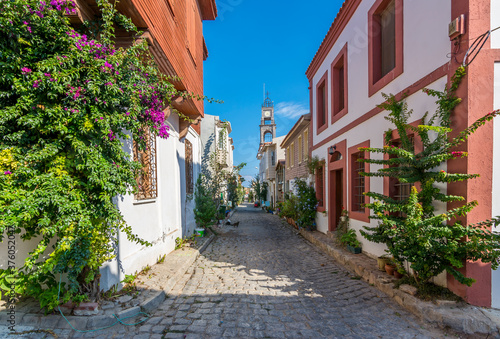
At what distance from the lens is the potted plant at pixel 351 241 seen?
6.21 meters

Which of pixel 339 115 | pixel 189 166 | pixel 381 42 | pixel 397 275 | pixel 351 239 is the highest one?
pixel 381 42

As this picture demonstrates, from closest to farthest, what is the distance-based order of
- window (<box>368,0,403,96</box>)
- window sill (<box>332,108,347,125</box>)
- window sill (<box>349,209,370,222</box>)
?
window (<box>368,0,403,96</box>) → window sill (<box>349,209,370,222</box>) → window sill (<box>332,108,347,125</box>)

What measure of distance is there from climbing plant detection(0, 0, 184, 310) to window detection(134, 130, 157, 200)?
1859 millimetres

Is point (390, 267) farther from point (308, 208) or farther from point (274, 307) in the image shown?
point (308, 208)

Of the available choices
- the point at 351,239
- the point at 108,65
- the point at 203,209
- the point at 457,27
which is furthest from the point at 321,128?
the point at 108,65

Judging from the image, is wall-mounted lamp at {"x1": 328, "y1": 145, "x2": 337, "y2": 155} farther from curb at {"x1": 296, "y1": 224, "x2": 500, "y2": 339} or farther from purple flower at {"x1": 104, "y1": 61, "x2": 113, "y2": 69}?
purple flower at {"x1": 104, "y1": 61, "x2": 113, "y2": 69}

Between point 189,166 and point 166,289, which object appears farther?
point 189,166

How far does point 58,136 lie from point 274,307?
374cm

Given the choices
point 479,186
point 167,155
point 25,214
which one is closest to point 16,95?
point 25,214

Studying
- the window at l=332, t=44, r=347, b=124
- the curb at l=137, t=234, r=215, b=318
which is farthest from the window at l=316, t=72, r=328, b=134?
the curb at l=137, t=234, r=215, b=318

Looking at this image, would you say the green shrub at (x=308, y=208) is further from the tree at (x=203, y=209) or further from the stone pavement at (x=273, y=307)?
the stone pavement at (x=273, y=307)

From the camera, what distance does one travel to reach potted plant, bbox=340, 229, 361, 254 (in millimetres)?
6206

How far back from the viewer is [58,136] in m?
2.98

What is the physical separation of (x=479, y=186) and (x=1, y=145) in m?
5.89
